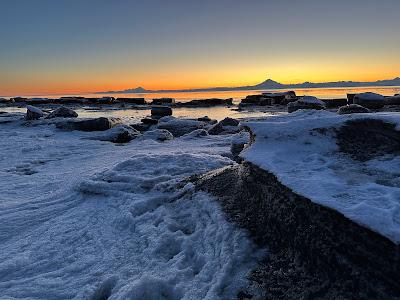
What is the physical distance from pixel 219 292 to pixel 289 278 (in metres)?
0.66

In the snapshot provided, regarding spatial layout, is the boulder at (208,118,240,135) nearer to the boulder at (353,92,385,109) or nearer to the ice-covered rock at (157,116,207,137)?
the ice-covered rock at (157,116,207,137)

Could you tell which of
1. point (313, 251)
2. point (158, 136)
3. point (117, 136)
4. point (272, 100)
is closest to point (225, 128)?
point (158, 136)

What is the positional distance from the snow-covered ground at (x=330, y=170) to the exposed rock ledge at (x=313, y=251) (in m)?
0.11

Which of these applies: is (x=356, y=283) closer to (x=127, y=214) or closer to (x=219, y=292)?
(x=219, y=292)

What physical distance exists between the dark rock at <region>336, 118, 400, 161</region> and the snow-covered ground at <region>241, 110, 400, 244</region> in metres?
0.10

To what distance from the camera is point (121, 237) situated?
4.91 m

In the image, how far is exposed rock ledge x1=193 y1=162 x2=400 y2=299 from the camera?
273cm

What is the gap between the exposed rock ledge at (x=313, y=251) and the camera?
2734mm

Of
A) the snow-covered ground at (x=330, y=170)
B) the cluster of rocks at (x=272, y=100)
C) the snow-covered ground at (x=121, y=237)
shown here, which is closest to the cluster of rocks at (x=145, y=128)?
the snow-covered ground at (x=121, y=237)

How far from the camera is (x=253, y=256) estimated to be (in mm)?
3730

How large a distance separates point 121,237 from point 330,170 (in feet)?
9.56

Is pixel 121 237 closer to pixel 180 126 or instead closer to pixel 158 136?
pixel 158 136

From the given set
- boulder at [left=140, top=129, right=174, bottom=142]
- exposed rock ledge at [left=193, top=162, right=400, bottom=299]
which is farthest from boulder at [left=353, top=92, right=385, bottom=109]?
exposed rock ledge at [left=193, top=162, right=400, bottom=299]

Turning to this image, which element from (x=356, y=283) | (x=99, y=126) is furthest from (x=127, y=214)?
(x=99, y=126)
